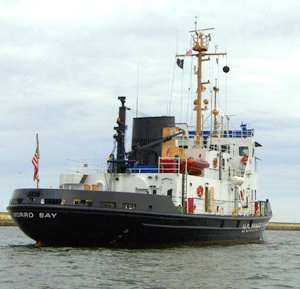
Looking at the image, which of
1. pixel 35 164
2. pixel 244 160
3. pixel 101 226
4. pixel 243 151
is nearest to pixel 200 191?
pixel 101 226

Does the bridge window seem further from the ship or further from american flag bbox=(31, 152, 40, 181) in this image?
american flag bbox=(31, 152, 40, 181)

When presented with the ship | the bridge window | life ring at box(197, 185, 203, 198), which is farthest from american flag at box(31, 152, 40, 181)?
the bridge window

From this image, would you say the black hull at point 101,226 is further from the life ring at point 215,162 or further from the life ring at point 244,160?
the life ring at point 244,160

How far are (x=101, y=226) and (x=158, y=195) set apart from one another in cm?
258

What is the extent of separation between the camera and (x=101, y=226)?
2353 centimetres

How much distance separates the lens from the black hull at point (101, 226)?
23.3 meters

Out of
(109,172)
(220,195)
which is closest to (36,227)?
(109,172)

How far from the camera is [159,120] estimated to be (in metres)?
29.2

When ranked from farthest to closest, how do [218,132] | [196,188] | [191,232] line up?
[218,132] < [196,188] < [191,232]

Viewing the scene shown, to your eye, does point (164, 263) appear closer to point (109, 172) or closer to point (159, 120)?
point (109, 172)

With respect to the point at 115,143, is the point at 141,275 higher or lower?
lower

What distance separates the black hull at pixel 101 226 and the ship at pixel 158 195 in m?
0.04

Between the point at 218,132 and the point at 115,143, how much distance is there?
9.27 metres

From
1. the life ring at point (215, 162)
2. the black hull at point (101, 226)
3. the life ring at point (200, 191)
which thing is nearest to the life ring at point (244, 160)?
the life ring at point (215, 162)
